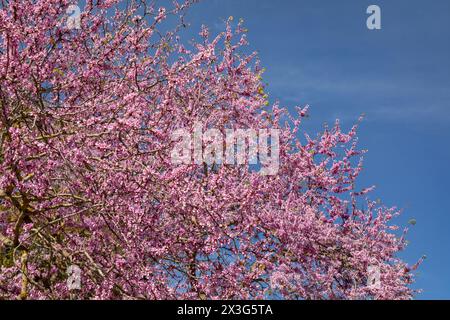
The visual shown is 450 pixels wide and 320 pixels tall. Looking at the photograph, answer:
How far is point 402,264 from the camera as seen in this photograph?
38.5ft

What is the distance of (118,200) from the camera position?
7.68 m

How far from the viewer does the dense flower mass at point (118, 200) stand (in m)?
7.48

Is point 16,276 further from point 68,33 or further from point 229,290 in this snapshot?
point 68,33

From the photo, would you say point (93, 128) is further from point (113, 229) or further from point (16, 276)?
point (16, 276)

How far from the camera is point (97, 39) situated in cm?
972

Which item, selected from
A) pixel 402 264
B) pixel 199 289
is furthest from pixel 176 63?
pixel 402 264

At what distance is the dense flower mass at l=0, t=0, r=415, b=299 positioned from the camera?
295 inches

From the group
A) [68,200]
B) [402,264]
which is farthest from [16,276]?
[402,264]

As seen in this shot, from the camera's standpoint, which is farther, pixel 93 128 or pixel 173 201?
pixel 93 128
